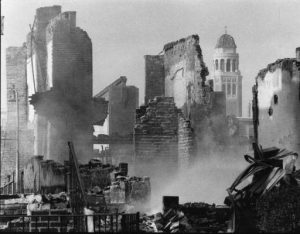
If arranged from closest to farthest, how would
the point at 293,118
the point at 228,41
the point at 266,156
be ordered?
the point at 266,156
the point at 293,118
the point at 228,41

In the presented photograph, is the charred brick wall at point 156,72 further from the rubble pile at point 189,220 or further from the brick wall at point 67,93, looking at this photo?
the rubble pile at point 189,220

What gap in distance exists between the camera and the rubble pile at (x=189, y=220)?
620 inches

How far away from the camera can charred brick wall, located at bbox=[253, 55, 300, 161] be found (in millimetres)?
24422

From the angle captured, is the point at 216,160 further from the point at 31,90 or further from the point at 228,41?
the point at 228,41

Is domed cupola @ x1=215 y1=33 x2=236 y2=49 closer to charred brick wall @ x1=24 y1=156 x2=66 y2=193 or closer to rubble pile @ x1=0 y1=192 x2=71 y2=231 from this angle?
charred brick wall @ x1=24 y1=156 x2=66 y2=193

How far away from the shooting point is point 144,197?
20812 millimetres

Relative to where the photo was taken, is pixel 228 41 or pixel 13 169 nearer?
pixel 13 169

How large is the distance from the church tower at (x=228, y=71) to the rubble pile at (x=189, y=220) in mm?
116664

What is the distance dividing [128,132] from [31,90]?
5016mm

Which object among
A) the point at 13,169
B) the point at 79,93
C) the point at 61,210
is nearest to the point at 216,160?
the point at 79,93

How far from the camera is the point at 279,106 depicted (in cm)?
2502

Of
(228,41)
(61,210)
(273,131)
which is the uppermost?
(228,41)

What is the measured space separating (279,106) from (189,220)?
915cm

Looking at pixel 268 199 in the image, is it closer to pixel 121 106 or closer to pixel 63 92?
pixel 63 92
